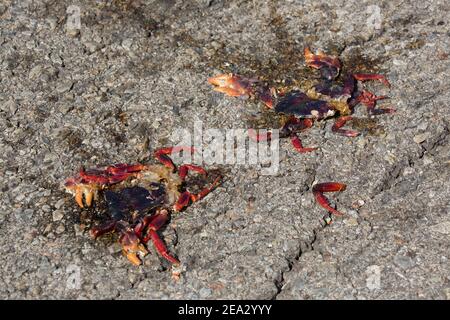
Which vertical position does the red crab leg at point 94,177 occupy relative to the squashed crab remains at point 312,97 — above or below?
below

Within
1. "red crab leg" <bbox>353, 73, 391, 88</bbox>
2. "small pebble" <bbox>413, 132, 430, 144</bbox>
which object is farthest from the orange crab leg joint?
"red crab leg" <bbox>353, 73, 391, 88</bbox>

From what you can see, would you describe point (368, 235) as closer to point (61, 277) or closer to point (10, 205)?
point (61, 277)

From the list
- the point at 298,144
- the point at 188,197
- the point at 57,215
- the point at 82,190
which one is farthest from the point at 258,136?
the point at 57,215

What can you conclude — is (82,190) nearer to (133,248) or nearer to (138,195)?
(138,195)

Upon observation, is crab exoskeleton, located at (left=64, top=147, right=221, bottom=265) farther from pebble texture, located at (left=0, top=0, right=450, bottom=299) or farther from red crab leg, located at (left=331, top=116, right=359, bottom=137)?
red crab leg, located at (left=331, top=116, right=359, bottom=137)

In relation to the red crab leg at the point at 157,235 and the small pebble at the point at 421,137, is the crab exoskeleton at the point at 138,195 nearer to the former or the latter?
the red crab leg at the point at 157,235

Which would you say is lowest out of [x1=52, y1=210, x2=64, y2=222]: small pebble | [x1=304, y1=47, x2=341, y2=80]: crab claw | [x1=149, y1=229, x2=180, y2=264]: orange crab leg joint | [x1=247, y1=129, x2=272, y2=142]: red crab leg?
[x1=149, y1=229, x2=180, y2=264]: orange crab leg joint

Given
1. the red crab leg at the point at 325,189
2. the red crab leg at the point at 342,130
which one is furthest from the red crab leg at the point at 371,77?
the red crab leg at the point at 325,189
